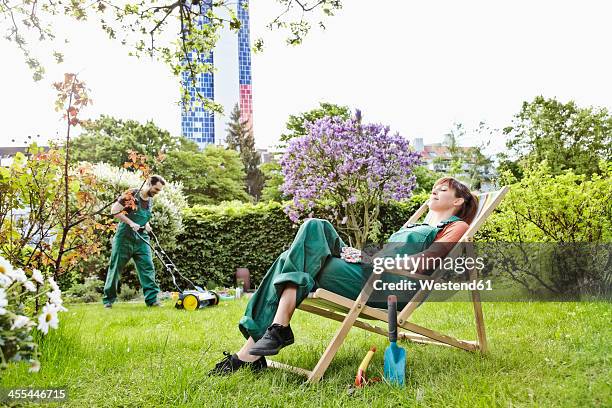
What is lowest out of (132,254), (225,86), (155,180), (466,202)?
(132,254)

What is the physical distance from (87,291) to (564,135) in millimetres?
18708

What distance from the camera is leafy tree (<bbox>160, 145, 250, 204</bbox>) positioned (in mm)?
23031

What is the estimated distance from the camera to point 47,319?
163 centimetres

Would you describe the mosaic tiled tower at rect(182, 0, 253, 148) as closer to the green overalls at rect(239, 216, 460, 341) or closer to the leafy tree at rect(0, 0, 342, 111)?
the leafy tree at rect(0, 0, 342, 111)

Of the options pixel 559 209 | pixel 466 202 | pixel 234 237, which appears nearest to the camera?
pixel 466 202

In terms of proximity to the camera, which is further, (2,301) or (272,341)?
(272,341)

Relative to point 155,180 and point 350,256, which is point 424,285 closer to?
point 350,256

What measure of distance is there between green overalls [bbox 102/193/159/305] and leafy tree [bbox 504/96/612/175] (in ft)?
52.5

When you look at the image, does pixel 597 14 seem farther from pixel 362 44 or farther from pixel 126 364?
pixel 362 44

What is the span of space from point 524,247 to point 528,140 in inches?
703

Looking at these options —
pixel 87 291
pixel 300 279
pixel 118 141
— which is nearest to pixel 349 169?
pixel 87 291

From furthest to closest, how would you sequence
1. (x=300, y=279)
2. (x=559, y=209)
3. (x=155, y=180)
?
1. (x=155, y=180)
2. (x=559, y=209)
3. (x=300, y=279)

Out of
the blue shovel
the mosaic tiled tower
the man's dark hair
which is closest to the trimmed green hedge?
the man's dark hair

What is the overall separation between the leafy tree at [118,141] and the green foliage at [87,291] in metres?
14.8
